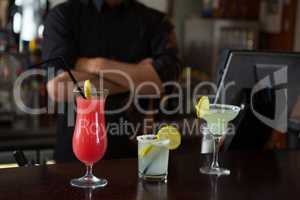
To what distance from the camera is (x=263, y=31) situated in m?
4.96

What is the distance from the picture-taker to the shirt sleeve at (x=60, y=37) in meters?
2.42

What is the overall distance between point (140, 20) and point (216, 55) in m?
2.19

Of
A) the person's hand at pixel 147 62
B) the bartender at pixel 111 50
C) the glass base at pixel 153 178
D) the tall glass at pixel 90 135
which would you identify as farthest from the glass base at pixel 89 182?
the person's hand at pixel 147 62

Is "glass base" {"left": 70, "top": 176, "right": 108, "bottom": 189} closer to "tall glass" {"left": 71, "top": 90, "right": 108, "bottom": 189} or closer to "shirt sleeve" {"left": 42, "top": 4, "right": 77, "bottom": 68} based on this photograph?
"tall glass" {"left": 71, "top": 90, "right": 108, "bottom": 189}

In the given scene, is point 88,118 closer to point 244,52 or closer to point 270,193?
point 270,193

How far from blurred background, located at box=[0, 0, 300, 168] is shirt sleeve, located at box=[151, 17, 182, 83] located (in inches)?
54.0

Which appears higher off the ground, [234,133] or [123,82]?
[123,82]

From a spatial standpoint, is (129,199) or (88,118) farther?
(88,118)

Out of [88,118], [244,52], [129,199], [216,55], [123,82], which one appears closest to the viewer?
[129,199]

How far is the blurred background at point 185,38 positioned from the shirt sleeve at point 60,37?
4.26 ft

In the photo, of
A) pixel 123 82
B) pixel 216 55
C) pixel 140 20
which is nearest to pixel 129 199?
pixel 123 82

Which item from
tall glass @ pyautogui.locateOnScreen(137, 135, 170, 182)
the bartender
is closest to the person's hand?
the bartender

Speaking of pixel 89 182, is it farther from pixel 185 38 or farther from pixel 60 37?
pixel 185 38

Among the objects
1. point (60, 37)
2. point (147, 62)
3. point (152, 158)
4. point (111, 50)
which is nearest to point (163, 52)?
point (147, 62)
